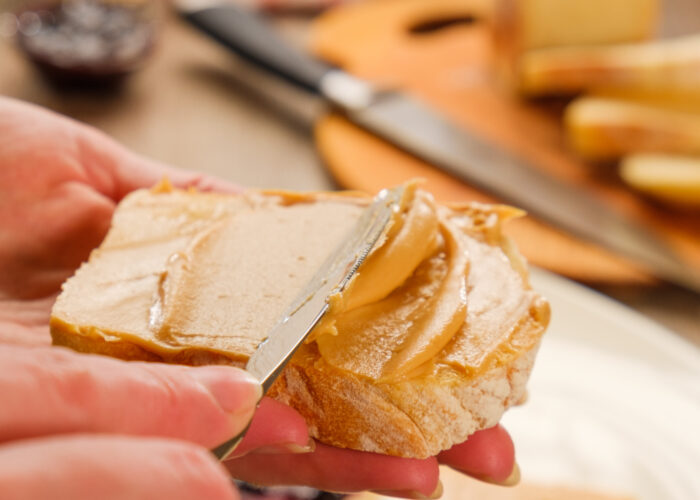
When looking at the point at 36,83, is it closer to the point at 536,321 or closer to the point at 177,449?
the point at 536,321

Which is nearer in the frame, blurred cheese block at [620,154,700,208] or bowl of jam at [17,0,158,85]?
blurred cheese block at [620,154,700,208]

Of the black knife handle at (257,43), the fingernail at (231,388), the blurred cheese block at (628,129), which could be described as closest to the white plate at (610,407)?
the blurred cheese block at (628,129)

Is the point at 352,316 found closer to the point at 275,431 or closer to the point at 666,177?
the point at 275,431

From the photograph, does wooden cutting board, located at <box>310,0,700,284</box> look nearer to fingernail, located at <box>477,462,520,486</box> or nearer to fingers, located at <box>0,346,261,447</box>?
fingernail, located at <box>477,462,520,486</box>

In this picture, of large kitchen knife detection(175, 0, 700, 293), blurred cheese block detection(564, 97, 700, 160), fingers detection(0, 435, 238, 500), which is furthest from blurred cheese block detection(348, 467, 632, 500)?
blurred cheese block detection(564, 97, 700, 160)

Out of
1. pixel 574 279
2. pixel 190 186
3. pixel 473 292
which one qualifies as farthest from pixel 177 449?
pixel 574 279

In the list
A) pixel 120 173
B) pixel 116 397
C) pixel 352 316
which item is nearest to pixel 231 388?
pixel 116 397
